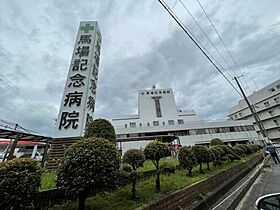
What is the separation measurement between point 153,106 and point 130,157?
31.0m

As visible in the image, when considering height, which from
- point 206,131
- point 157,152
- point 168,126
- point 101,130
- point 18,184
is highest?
point 168,126

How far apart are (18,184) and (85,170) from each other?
0.89 m

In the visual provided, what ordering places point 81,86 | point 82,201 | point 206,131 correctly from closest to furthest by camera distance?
point 82,201, point 81,86, point 206,131

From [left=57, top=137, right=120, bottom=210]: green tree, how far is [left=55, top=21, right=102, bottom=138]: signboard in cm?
662

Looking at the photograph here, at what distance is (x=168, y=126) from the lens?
29.8 metres

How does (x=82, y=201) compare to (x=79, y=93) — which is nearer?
(x=82, y=201)

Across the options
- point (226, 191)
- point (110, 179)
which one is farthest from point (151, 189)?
point (226, 191)

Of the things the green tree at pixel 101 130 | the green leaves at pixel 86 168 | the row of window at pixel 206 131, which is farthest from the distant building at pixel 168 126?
the green leaves at pixel 86 168

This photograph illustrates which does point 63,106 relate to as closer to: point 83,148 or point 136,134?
point 83,148

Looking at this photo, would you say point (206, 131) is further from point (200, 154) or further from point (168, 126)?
point (200, 154)

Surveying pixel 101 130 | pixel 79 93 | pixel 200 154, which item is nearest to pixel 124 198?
pixel 101 130

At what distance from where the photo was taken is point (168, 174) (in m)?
6.40

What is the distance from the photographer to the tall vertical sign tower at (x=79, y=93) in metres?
8.88

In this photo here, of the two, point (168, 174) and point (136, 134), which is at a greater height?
point (136, 134)
